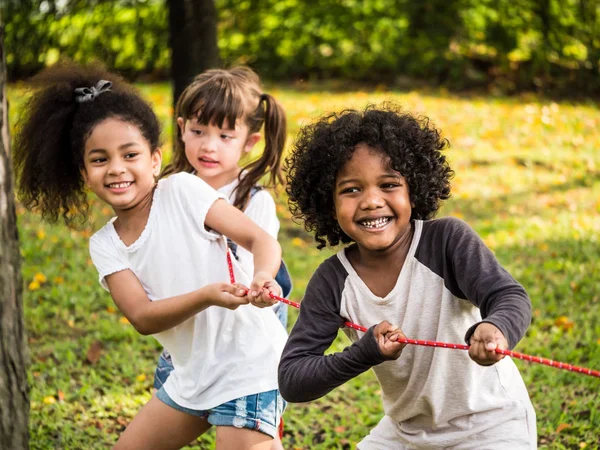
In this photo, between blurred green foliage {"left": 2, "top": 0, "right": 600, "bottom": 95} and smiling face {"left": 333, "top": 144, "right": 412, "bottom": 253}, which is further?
blurred green foliage {"left": 2, "top": 0, "right": 600, "bottom": 95}

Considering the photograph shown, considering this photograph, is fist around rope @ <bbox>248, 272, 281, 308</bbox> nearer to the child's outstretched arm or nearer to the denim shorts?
the child's outstretched arm

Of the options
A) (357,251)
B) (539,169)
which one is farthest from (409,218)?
(539,169)

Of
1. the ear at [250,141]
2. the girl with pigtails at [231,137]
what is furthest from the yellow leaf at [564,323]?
the ear at [250,141]

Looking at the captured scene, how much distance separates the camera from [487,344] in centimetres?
207

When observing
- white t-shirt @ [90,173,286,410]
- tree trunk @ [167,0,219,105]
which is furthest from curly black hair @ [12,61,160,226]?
tree trunk @ [167,0,219,105]

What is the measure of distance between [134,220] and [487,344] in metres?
1.52

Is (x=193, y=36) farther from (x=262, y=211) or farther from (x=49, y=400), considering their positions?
(x=262, y=211)

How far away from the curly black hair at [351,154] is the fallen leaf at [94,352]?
252cm

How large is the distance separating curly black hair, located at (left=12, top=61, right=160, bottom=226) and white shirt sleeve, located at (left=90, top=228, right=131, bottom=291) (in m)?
0.26

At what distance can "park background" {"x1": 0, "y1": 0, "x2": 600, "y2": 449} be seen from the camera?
4340 millimetres

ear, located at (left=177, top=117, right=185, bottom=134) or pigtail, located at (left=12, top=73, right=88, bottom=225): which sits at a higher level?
ear, located at (left=177, top=117, right=185, bottom=134)

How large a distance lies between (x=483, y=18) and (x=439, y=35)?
665 millimetres

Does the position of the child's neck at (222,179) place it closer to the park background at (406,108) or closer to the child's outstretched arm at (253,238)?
the child's outstretched arm at (253,238)

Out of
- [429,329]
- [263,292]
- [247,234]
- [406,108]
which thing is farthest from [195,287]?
[406,108]
